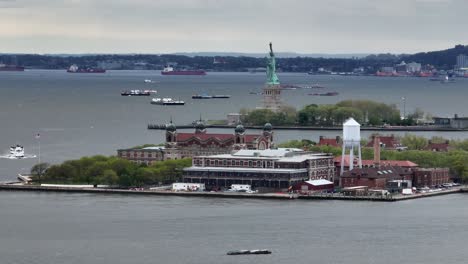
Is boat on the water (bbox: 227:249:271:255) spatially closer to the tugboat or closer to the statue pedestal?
the tugboat

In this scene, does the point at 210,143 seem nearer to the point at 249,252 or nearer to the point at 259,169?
the point at 259,169

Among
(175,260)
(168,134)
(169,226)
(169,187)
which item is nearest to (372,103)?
(168,134)

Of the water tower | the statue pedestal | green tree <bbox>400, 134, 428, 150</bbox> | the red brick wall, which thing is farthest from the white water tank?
the statue pedestal

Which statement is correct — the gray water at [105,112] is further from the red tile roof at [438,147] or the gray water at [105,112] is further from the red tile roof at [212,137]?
the red tile roof at [438,147]

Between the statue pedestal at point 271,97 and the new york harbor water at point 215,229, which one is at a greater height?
the statue pedestal at point 271,97

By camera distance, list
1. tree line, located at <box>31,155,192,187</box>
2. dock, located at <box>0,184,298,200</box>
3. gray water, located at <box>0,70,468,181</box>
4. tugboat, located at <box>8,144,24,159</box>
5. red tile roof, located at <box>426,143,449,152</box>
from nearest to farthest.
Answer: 1. dock, located at <box>0,184,298,200</box>
2. tree line, located at <box>31,155,192,187</box>
3. red tile roof, located at <box>426,143,449,152</box>
4. tugboat, located at <box>8,144,24,159</box>
5. gray water, located at <box>0,70,468,181</box>

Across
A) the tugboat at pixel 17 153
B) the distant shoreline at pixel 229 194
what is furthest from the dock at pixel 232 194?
the tugboat at pixel 17 153
